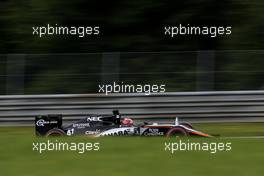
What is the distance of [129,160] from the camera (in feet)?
21.5

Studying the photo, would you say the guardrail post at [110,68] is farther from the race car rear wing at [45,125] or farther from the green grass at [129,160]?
the green grass at [129,160]

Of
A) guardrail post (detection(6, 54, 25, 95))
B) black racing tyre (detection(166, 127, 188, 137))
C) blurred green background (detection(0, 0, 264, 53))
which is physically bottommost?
black racing tyre (detection(166, 127, 188, 137))

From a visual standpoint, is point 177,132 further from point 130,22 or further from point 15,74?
point 130,22

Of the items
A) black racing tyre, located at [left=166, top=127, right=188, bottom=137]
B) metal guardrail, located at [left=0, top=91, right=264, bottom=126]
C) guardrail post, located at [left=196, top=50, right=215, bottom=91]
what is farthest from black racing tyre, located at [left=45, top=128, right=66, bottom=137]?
guardrail post, located at [left=196, top=50, right=215, bottom=91]

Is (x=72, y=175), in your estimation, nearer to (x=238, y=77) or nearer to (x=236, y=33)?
(x=238, y=77)

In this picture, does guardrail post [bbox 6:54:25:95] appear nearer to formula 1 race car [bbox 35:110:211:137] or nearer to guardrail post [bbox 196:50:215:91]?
guardrail post [bbox 196:50:215:91]

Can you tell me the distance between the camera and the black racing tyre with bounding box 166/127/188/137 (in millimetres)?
7852

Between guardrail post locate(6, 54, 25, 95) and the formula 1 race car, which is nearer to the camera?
the formula 1 race car

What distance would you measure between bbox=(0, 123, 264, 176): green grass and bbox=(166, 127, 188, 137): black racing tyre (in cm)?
38

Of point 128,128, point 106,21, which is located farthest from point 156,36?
point 128,128

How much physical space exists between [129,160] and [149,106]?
4.33m

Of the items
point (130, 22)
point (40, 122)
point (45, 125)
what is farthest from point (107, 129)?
point (130, 22)

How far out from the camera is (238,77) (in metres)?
11.8

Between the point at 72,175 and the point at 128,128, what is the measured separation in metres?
1.96
